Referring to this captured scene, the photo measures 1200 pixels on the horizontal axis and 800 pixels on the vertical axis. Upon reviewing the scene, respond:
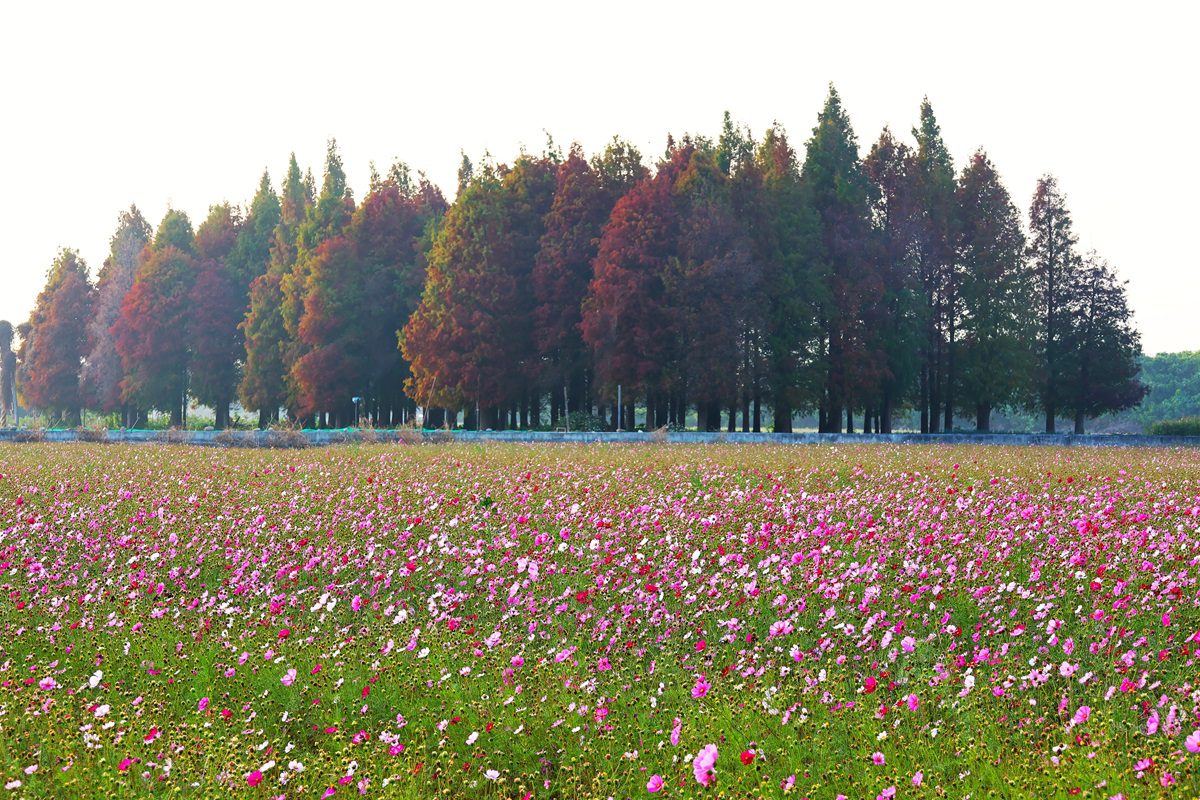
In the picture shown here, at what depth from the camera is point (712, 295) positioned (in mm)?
45344

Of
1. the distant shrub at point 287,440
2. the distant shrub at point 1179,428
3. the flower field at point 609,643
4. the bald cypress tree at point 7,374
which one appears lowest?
the flower field at point 609,643

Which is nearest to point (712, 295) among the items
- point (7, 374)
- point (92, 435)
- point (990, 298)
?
point (990, 298)

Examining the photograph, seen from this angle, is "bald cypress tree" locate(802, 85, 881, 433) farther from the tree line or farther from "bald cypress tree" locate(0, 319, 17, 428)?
"bald cypress tree" locate(0, 319, 17, 428)

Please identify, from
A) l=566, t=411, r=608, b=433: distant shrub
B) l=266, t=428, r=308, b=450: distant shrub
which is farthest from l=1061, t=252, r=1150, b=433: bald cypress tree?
l=266, t=428, r=308, b=450: distant shrub

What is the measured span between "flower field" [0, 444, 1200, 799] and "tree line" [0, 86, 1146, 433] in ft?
97.3

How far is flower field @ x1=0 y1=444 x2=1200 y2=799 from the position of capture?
260 inches

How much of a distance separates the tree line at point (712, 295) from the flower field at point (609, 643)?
97.3 feet

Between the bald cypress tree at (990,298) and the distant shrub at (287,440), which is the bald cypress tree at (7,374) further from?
the bald cypress tree at (990,298)

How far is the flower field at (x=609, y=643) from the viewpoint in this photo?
21.7 ft

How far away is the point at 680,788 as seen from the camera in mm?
6176

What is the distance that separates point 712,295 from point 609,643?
121 feet

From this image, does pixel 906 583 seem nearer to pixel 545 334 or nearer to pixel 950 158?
pixel 545 334

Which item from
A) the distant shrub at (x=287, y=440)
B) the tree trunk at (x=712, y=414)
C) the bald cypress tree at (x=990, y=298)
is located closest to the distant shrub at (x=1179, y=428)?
the bald cypress tree at (x=990, y=298)

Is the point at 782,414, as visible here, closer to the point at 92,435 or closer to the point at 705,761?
the point at 92,435
